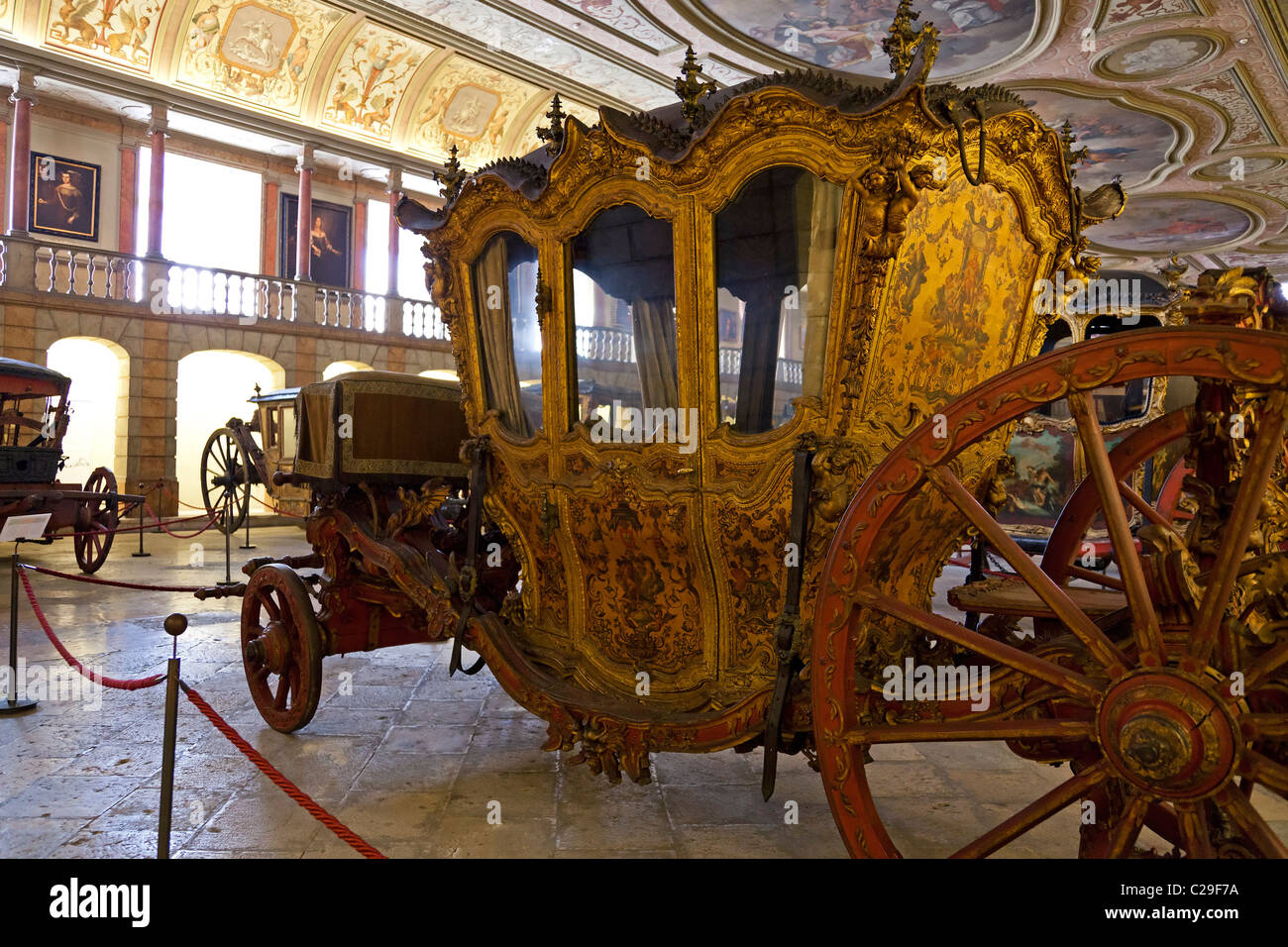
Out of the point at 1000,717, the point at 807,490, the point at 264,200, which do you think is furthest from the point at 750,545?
the point at 264,200

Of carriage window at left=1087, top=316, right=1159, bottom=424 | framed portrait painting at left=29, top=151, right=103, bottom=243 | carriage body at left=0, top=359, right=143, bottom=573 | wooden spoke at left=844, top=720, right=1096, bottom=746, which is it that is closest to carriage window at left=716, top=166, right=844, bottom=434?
wooden spoke at left=844, top=720, right=1096, bottom=746

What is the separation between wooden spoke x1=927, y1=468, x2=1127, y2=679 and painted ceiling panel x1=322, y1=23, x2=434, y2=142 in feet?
60.8

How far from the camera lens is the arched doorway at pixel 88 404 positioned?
16.6m

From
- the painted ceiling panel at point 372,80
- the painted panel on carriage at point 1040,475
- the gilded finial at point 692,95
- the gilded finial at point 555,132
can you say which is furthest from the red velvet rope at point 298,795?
the painted ceiling panel at point 372,80

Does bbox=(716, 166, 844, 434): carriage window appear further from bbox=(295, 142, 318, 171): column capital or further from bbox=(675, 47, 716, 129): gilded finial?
bbox=(295, 142, 318, 171): column capital

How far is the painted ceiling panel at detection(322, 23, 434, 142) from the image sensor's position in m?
17.4

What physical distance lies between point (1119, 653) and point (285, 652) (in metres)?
3.52

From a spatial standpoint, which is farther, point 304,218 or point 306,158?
point 304,218

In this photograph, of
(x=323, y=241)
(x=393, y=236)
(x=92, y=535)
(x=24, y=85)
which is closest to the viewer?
(x=92, y=535)

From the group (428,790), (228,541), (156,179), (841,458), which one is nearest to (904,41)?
(841,458)

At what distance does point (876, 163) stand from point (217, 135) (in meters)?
19.2

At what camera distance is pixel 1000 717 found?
200cm

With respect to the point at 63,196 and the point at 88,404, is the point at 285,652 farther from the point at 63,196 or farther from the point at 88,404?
the point at 63,196

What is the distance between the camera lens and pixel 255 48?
16.7 metres
